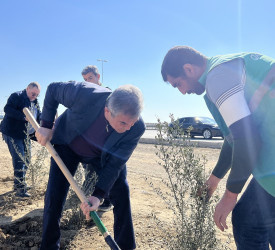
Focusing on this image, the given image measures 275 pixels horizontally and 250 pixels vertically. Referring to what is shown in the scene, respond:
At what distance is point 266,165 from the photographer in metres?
1.56

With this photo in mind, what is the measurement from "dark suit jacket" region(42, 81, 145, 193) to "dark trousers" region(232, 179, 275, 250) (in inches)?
41.0

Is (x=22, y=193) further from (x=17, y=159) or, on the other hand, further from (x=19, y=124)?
(x=19, y=124)

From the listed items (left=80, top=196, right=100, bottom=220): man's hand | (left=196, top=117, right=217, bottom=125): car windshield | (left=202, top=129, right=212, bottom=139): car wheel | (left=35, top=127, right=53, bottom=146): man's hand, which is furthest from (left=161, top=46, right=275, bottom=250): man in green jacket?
(left=196, top=117, right=217, bottom=125): car windshield

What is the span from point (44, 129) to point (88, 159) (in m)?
0.49

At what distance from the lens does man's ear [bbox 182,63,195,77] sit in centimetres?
175

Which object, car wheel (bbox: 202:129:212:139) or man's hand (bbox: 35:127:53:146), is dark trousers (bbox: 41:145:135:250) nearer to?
man's hand (bbox: 35:127:53:146)

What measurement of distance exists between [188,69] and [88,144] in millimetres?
1221

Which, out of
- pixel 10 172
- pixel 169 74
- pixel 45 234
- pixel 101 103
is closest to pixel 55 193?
pixel 45 234

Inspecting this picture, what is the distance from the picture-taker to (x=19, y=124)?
4.40 m

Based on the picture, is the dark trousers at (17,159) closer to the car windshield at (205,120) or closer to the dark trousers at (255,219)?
the dark trousers at (255,219)

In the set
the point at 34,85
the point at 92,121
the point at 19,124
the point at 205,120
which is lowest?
the point at 205,120

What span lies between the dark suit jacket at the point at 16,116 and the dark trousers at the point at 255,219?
3.35 m

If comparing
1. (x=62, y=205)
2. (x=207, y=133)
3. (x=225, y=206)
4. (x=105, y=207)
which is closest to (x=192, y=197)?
(x=225, y=206)

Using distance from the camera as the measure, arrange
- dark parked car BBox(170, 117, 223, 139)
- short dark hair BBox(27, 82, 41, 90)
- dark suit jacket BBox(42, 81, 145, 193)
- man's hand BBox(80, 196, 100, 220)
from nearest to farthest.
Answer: man's hand BBox(80, 196, 100, 220), dark suit jacket BBox(42, 81, 145, 193), short dark hair BBox(27, 82, 41, 90), dark parked car BBox(170, 117, 223, 139)
